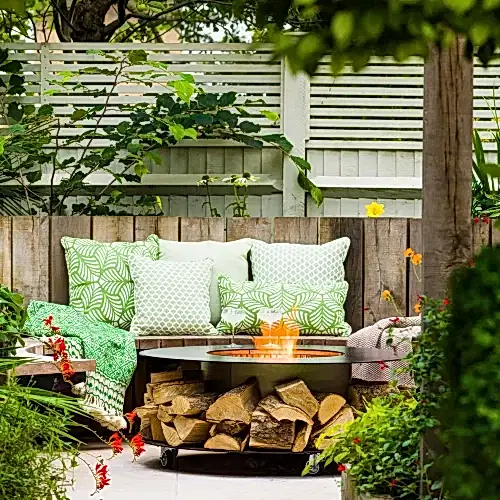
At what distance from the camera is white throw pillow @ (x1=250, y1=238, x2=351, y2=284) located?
605 centimetres

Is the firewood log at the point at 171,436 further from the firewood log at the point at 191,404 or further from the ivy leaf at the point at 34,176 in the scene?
the ivy leaf at the point at 34,176

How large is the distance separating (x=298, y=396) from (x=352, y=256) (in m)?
1.80

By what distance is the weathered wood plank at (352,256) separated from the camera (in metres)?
6.14

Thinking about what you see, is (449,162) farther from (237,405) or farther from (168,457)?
(168,457)

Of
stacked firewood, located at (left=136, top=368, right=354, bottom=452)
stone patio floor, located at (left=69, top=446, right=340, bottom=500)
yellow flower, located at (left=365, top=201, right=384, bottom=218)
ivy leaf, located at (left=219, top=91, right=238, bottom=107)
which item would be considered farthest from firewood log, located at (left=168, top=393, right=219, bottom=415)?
ivy leaf, located at (left=219, top=91, right=238, bottom=107)

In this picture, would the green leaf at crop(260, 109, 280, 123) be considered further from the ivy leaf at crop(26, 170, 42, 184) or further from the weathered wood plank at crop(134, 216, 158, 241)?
the ivy leaf at crop(26, 170, 42, 184)

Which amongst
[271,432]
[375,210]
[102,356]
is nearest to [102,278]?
[102,356]

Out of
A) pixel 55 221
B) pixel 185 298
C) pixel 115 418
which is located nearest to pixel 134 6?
pixel 55 221

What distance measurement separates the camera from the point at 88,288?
5969 mm

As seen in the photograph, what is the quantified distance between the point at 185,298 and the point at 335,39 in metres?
5.02

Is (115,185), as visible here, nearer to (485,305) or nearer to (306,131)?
(306,131)

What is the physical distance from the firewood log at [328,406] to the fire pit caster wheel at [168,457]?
62 cm

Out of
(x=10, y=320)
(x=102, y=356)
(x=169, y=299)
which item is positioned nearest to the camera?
(x=10, y=320)

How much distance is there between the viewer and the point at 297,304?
5.89 metres
